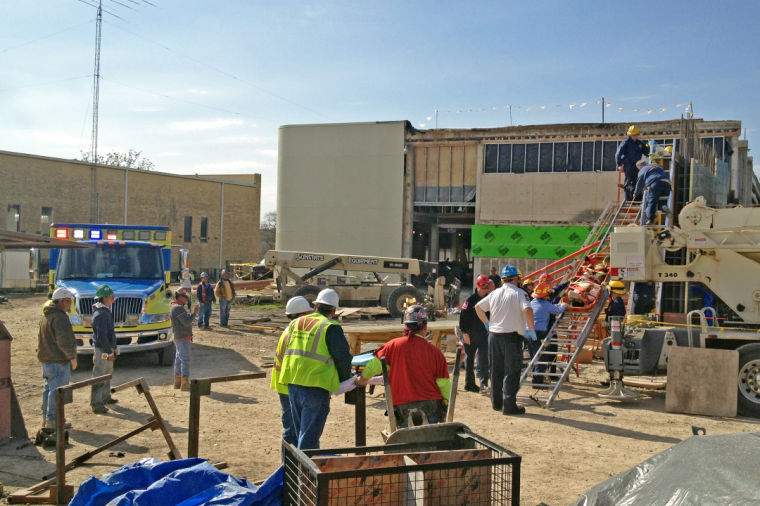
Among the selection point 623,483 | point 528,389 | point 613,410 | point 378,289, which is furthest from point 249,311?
point 623,483

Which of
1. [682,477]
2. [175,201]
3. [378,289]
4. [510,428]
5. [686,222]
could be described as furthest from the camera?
→ [175,201]

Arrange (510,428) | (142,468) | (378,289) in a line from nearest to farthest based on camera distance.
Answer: (142,468) < (510,428) < (378,289)

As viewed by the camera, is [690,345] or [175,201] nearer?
[690,345]

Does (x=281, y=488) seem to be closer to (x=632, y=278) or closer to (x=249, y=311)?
(x=632, y=278)

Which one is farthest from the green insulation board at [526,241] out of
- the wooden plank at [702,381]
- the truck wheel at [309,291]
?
the wooden plank at [702,381]

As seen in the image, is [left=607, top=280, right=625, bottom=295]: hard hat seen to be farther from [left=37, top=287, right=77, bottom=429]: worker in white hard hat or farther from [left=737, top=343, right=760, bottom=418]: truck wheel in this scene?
[left=37, top=287, right=77, bottom=429]: worker in white hard hat

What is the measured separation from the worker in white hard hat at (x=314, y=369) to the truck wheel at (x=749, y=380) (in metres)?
6.88

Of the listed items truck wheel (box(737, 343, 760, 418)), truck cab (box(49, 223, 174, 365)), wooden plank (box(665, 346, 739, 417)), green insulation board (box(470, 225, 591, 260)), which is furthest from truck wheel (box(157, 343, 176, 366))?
green insulation board (box(470, 225, 591, 260))

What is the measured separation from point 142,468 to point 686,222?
9.12 m

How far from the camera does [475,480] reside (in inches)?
158

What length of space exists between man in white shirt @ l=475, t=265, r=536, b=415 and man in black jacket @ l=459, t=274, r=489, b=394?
137cm

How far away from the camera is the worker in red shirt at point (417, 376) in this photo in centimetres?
598

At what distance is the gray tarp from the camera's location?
3.07 metres

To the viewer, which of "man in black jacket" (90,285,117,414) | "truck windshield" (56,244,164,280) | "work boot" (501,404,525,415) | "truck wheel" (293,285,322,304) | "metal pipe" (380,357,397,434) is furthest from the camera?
"truck wheel" (293,285,322,304)
